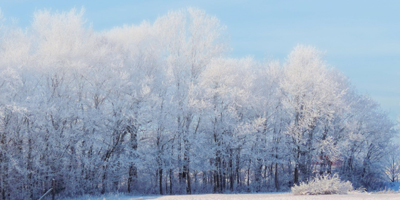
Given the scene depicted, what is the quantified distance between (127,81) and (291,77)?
13368 mm

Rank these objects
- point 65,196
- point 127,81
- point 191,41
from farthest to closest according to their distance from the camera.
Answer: point 191,41 < point 127,81 < point 65,196

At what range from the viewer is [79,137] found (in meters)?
22.5

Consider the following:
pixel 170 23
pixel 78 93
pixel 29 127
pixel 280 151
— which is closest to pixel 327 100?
pixel 280 151

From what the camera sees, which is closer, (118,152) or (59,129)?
(59,129)

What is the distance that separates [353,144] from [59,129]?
934 inches

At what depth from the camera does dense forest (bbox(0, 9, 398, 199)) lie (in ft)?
69.9

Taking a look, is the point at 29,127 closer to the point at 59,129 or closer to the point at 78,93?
the point at 59,129

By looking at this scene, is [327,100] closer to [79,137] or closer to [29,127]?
[79,137]

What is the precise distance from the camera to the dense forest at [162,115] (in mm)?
21312

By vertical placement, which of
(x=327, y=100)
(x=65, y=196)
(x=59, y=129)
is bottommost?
(x=65, y=196)

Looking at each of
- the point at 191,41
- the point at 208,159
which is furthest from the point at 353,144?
the point at 191,41

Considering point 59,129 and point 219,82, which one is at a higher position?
point 219,82

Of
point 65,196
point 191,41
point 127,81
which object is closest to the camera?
point 65,196

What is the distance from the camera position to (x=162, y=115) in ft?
79.0
